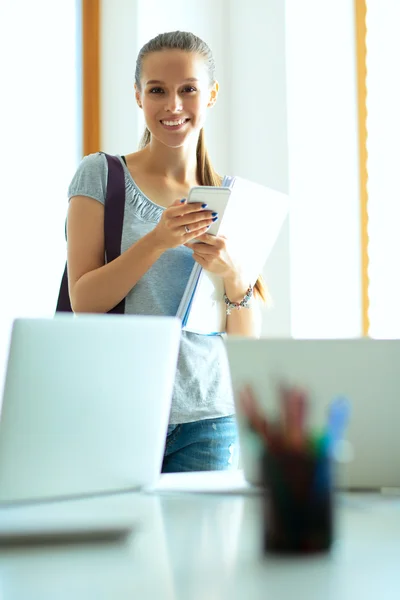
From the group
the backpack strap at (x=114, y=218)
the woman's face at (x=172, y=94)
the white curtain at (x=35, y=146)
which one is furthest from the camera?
the white curtain at (x=35, y=146)

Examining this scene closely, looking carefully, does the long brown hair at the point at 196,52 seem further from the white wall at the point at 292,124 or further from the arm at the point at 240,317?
the white wall at the point at 292,124

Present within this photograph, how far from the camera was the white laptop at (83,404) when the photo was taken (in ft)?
3.57

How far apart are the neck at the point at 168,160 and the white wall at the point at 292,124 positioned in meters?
1.41

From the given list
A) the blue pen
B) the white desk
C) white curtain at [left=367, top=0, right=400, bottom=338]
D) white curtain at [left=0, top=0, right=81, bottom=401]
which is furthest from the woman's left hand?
white curtain at [left=367, top=0, right=400, bottom=338]

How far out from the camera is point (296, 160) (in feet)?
11.0

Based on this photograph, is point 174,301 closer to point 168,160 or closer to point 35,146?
point 168,160

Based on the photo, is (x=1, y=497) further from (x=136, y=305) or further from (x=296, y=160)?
(x=296, y=160)

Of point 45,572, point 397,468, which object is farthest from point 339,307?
point 45,572

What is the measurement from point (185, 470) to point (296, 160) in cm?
197

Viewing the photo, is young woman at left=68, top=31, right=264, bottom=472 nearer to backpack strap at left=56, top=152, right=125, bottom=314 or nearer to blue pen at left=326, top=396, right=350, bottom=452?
backpack strap at left=56, top=152, right=125, bottom=314

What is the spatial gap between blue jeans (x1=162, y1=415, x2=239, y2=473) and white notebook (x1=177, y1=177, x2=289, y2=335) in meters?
0.20

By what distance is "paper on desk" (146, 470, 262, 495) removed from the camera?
125 cm

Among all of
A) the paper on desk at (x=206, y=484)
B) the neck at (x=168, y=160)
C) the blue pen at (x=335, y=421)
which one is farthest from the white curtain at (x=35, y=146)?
the blue pen at (x=335, y=421)

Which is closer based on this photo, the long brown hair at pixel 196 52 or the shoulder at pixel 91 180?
the shoulder at pixel 91 180
